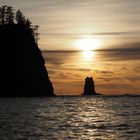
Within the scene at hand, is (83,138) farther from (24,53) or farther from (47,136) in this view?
(24,53)

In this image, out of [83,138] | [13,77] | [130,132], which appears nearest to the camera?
[83,138]

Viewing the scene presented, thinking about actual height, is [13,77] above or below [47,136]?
above

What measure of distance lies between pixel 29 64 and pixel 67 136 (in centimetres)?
14317

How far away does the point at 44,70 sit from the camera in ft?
629

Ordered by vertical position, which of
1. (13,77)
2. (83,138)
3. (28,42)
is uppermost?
(28,42)

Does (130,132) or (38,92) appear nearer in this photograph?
(130,132)

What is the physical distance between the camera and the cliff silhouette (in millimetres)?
186875

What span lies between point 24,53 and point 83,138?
146 m

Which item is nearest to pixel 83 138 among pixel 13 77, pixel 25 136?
pixel 25 136

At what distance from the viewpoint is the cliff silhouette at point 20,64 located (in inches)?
7357

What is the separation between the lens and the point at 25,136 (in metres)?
47.8

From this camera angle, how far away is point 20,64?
624 feet

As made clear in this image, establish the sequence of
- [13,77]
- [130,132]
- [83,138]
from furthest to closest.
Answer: [13,77] → [130,132] → [83,138]

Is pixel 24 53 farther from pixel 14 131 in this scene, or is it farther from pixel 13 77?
pixel 14 131
